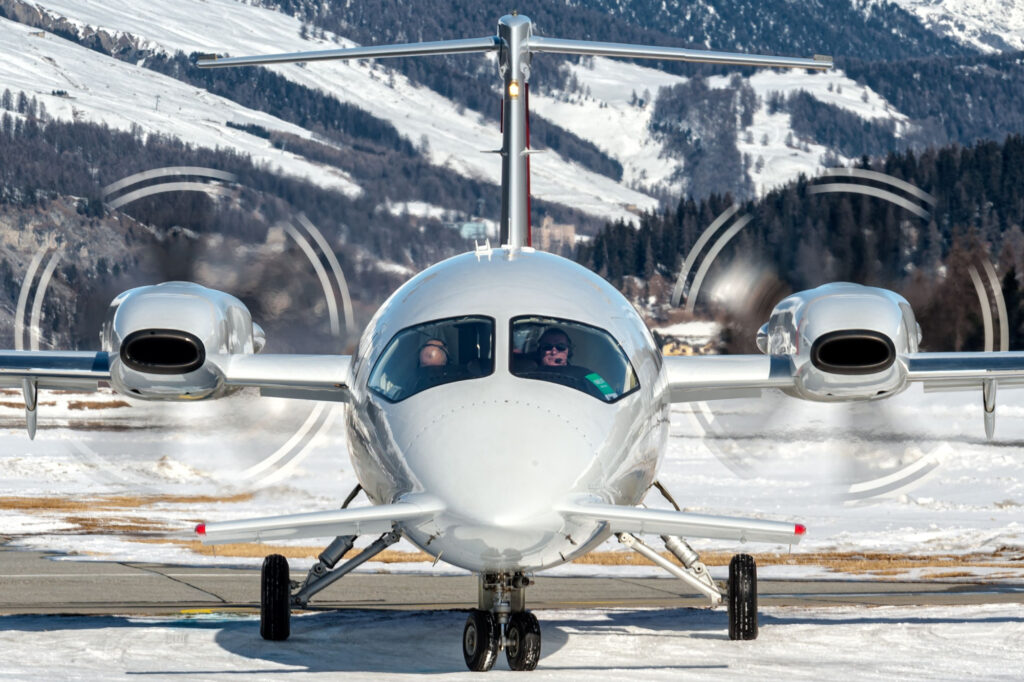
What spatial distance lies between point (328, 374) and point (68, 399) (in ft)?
203

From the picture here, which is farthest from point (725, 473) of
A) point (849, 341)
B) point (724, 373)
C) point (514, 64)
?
point (849, 341)

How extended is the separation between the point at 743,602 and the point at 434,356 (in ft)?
15.3

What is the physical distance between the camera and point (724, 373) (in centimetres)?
1505

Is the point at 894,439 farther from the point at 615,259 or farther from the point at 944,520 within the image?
the point at 615,259

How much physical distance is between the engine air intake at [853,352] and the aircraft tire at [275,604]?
5.34 meters

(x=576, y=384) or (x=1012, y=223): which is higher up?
(x=1012, y=223)

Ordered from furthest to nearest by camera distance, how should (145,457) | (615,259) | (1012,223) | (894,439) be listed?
1. (615,259)
2. (1012,223)
3. (145,457)
4. (894,439)

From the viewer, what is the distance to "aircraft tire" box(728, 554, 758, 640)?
14656 millimetres

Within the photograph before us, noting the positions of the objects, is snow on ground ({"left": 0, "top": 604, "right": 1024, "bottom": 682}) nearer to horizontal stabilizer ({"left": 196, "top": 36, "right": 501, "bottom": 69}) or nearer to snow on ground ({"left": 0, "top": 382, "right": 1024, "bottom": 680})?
snow on ground ({"left": 0, "top": 382, "right": 1024, "bottom": 680})

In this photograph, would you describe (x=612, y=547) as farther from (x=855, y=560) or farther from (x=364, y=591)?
(x=364, y=591)

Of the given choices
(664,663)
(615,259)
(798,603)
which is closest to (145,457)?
(798,603)

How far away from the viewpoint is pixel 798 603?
1845 centimetres

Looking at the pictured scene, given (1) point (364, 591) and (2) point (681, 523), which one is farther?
(1) point (364, 591)

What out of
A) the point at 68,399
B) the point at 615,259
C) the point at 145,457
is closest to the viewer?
the point at 145,457
